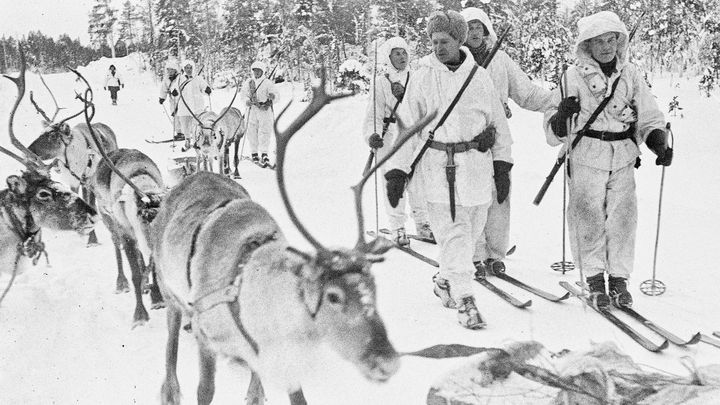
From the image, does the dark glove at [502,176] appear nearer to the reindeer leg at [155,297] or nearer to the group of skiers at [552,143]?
the group of skiers at [552,143]

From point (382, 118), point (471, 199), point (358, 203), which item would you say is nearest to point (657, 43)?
point (382, 118)

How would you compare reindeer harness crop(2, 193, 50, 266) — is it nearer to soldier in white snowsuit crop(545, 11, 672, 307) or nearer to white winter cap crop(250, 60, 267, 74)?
soldier in white snowsuit crop(545, 11, 672, 307)

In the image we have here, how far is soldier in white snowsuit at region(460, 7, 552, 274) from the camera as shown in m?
5.00

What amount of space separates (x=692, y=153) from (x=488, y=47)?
989cm

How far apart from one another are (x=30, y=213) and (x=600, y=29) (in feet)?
14.4

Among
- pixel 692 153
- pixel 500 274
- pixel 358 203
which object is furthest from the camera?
pixel 692 153

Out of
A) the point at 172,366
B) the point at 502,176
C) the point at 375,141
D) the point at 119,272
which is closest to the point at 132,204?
the point at 119,272

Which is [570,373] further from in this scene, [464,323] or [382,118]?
[382,118]

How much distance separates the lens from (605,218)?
4.53 m

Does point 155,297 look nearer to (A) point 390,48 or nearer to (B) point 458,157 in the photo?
(B) point 458,157

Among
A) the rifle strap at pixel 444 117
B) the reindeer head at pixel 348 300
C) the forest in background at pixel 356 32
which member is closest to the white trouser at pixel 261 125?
the forest in background at pixel 356 32

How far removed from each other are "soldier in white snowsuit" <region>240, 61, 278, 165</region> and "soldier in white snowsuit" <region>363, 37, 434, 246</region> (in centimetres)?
636

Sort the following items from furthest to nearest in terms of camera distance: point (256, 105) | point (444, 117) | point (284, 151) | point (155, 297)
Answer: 1. point (256, 105)
2. point (155, 297)
3. point (444, 117)
4. point (284, 151)

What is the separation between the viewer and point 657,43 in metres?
31.5
